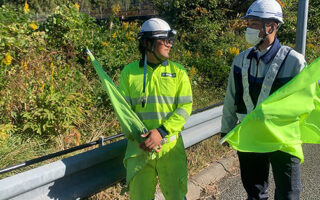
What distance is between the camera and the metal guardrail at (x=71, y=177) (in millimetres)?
2102

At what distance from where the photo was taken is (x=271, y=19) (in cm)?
252

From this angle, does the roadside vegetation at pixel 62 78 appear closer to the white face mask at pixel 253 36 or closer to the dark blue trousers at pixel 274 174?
the dark blue trousers at pixel 274 174

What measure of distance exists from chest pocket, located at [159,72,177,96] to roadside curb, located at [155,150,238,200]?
1303 millimetres

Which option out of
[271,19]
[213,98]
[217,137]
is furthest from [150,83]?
[213,98]

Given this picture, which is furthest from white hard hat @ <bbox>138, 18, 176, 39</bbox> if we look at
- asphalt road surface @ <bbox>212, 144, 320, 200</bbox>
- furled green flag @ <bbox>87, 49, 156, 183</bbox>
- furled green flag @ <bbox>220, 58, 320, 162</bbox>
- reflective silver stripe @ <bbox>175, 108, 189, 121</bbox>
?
asphalt road surface @ <bbox>212, 144, 320, 200</bbox>

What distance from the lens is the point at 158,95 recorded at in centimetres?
257

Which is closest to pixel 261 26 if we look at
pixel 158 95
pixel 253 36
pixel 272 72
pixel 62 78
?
pixel 253 36

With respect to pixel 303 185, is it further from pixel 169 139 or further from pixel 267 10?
pixel 267 10

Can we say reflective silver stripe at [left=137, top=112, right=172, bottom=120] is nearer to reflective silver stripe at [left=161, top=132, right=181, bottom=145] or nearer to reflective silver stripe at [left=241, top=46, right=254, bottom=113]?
reflective silver stripe at [left=161, top=132, right=181, bottom=145]

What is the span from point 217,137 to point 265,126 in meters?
2.63

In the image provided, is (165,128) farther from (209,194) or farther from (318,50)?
(318,50)

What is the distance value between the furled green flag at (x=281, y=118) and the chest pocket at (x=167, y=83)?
585 mm

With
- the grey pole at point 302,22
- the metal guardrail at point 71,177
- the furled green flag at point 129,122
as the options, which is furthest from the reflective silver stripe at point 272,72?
the grey pole at point 302,22

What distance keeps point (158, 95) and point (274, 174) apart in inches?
43.4
